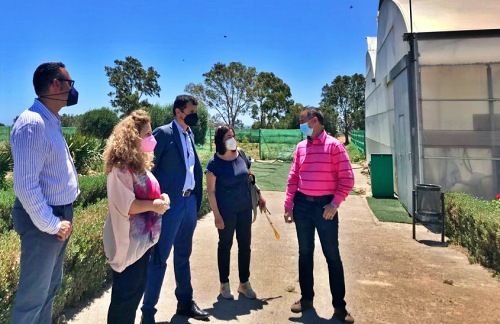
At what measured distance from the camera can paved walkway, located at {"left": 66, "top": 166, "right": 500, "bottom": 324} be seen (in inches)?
125

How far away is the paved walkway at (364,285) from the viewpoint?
3.17m

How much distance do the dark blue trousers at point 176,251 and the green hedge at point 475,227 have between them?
361 centimetres

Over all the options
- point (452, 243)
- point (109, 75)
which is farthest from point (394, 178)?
point (109, 75)

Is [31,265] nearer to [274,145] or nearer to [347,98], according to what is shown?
[274,145]

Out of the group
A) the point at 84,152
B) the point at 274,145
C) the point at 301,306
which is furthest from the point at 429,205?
the point at 274,145

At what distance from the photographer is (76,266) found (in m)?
3.08

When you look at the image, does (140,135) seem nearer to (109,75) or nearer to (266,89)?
(109,75)

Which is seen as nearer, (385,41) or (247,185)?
(247,185)

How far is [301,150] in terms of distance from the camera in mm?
3285

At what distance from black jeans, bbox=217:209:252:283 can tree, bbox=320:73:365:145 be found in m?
43.9

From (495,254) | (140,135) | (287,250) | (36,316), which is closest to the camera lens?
(36,316)

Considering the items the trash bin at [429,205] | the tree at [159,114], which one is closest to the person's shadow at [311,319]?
the trash bin at [429,205]

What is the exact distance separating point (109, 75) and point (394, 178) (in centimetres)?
3796

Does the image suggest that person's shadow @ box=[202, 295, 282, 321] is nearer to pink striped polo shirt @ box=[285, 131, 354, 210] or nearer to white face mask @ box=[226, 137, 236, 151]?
pink striped polo shirt @ box=[285, 131, 354, 210]
